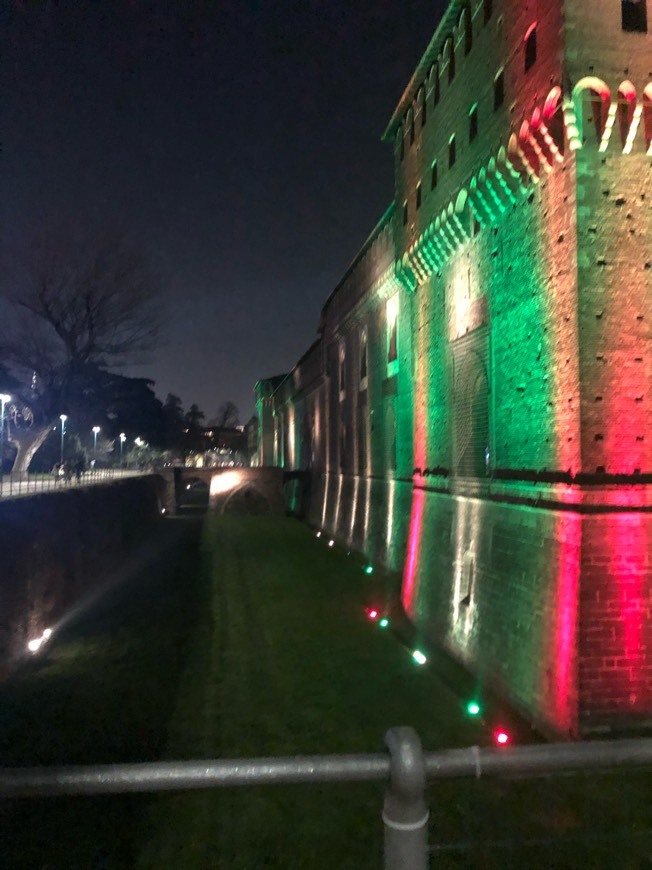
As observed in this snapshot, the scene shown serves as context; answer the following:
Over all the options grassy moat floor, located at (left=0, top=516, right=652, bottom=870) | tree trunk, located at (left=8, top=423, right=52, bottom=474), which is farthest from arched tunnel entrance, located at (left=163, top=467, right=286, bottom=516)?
grassy moat floor, located at (left=0, top=516, right=652, bottom=870)

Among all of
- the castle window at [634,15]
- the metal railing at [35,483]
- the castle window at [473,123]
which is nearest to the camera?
the castle window at [634,15]

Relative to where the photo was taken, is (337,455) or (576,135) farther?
(337,455)

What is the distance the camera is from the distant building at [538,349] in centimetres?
794

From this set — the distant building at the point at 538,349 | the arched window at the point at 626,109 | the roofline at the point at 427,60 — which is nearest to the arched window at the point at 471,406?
the distant building at the point at 538,349

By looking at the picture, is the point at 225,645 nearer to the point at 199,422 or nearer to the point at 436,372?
the point at 436,372

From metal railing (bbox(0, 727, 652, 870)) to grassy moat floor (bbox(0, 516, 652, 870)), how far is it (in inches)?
17.2

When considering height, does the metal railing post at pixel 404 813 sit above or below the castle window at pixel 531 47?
below

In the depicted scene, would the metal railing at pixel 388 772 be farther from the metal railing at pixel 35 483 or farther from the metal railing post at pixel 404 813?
the metal railing at pixel 35 483

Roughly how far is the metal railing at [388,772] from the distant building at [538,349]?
6.40 metres

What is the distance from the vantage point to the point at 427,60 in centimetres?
1379

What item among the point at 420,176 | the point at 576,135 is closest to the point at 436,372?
the point at 420,176

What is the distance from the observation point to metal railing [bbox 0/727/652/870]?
6.14 ft

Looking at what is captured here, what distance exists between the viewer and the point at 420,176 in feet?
47.6

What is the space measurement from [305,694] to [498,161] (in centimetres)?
854
